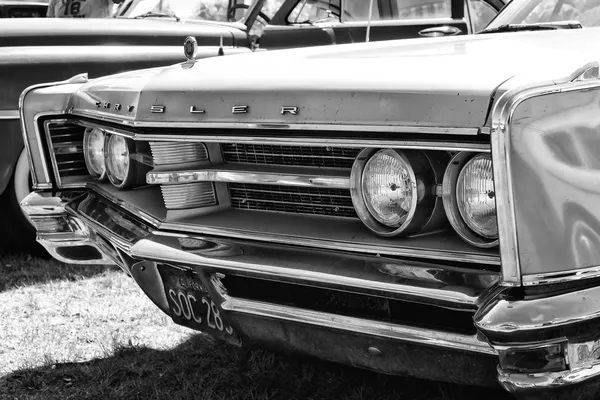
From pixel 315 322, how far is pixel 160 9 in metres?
3.89

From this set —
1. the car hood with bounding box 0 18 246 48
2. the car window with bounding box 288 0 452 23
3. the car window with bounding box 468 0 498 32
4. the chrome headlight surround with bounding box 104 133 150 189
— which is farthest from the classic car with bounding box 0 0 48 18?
the chrome headlight surround with bounding box 104 133 150 189

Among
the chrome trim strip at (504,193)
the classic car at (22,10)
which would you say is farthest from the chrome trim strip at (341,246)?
the classic car at (22,10)

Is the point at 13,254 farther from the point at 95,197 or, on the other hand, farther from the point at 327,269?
the point at 327,269

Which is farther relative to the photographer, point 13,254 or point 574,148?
point 13,254

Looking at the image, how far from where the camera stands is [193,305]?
9.06 ft

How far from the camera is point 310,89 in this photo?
222 cm

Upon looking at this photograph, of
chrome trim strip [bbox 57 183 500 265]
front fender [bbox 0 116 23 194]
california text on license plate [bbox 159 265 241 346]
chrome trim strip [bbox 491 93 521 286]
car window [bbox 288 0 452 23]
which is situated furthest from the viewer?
front fender [bbox 0 116 23 194]

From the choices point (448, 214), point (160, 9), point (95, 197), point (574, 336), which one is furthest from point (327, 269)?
point (160, 9)

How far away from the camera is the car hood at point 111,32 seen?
16.3 ft

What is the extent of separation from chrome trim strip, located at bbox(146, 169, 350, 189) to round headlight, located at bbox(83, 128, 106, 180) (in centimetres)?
55

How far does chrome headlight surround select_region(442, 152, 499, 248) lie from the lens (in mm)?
2039

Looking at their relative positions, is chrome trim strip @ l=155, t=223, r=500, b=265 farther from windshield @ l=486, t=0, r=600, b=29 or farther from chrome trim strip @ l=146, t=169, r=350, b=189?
windshield @ l=486, t=0, r=600, b=29

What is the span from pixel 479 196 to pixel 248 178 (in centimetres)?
78

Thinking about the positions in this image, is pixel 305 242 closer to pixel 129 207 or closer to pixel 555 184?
pixel 555 184
